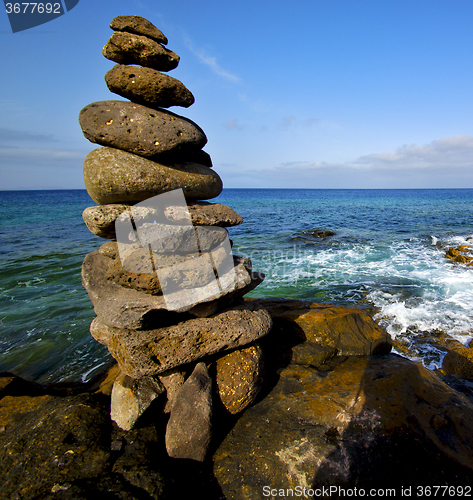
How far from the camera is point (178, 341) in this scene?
13.1 ft

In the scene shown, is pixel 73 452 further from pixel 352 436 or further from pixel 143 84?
pixel 143 84

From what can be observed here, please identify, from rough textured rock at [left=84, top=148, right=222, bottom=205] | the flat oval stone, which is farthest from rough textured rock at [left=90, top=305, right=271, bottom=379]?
the flat oval stone

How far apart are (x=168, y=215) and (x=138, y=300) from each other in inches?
51.1

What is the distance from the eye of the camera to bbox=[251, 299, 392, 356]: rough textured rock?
5.20 metres

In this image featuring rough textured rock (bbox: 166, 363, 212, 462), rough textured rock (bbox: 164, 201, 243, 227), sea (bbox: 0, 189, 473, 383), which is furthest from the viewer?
sea (bbox: 0, 189, 473, 383)

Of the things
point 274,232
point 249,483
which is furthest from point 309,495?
point 274,232

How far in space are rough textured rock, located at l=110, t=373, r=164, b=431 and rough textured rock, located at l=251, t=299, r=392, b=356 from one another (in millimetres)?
2598

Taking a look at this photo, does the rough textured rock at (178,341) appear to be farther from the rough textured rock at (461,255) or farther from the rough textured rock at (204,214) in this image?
the rough textured rock at (461,255)

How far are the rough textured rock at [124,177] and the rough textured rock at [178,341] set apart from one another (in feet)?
6.30

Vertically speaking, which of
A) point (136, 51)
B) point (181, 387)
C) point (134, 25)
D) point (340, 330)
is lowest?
point (340, 330)

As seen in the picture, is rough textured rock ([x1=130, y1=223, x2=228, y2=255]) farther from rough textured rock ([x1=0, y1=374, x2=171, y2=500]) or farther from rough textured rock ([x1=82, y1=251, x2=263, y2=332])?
rough textured rock ([x1=0, y1=374, x2=171, y2=500])

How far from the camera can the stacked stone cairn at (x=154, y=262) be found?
3866mm

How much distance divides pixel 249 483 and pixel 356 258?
14.6 meters

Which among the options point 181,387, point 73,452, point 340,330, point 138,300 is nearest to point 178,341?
point 181,387
